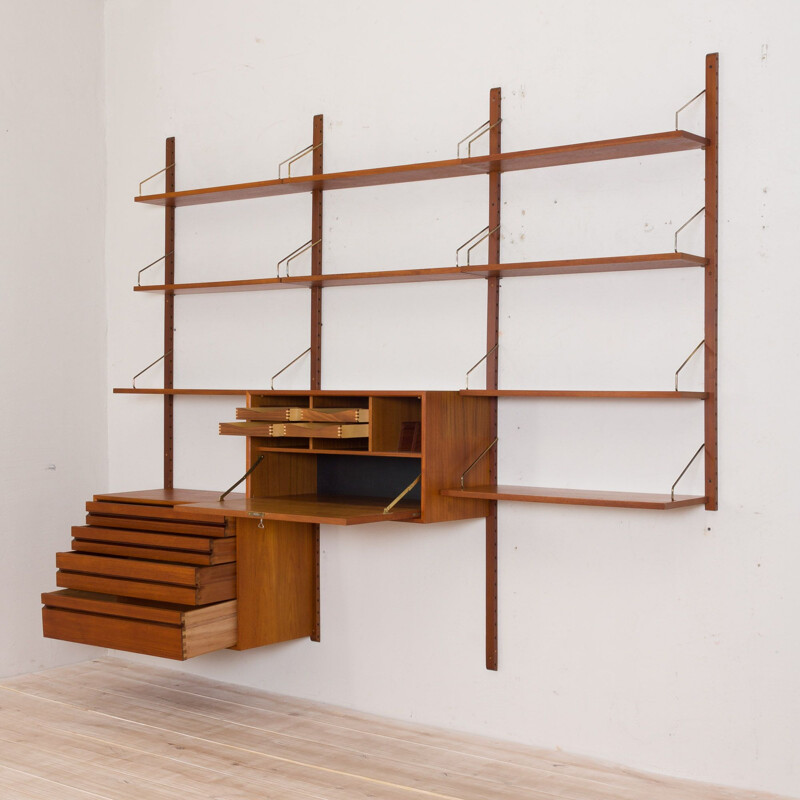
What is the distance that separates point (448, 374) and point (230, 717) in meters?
1.50

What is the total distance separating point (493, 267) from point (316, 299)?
3.10ft

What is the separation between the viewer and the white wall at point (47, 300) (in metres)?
4.34

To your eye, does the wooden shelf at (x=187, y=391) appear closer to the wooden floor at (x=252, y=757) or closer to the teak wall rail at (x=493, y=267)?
the teak wall rail at (x=493, y=267)

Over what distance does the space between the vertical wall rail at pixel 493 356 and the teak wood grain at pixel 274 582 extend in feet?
2.60

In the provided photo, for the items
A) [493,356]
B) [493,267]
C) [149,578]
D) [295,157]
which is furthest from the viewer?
[295,157]

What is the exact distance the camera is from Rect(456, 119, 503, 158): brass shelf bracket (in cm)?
356

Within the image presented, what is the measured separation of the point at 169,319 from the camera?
4488 mm

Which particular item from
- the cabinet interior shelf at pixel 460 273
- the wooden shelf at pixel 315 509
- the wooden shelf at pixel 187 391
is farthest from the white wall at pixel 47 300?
the wooden shelf at pixel 315 509

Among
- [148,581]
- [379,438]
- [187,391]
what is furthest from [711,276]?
[148,581]

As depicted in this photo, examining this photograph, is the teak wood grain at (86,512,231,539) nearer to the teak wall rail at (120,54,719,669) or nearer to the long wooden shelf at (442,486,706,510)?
the teak wall rail at (120,54,719,669)

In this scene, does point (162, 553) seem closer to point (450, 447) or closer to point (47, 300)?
point (450, 447)

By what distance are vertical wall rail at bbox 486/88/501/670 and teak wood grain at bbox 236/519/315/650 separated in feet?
2.60

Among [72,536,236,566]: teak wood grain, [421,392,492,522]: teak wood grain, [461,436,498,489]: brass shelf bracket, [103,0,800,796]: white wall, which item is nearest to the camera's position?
[103,0,800,796]: white wall

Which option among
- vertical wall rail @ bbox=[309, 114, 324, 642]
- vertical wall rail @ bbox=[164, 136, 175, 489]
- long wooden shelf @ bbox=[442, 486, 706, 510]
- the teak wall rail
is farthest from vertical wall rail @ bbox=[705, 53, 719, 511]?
vertical wall rail @ bbox=[164, 136, 175, 489]
